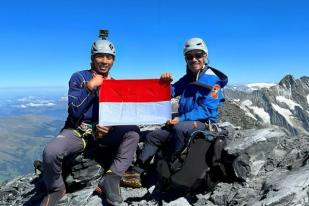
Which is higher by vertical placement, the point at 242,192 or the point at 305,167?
the point at 305,167

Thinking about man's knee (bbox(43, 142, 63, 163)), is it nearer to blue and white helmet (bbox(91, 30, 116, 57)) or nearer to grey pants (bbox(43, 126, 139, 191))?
grey pants (bbox(43, 126, 139, 191))

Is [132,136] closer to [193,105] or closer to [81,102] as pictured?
[81,102]

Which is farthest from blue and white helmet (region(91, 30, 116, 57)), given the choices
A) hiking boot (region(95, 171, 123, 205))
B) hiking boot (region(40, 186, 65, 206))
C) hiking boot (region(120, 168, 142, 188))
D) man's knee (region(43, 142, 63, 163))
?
hiking boot (region(40, 186, 65, 206))

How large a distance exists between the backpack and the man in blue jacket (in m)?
0.58

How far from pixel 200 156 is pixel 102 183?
283cm

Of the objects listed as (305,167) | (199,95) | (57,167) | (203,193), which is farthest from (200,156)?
(57,167)

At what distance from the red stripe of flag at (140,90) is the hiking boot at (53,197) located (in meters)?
3.23

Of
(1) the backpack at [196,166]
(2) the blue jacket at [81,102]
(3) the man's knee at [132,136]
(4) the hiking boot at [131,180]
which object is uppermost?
(2) the blue jacket at [81,102]

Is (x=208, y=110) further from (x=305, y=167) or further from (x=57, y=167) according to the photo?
(x=57, y=167)

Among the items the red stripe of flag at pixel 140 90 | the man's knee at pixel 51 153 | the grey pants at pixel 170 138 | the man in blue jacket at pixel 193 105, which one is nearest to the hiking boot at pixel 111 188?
the man in blue jacket at pixel 193 105

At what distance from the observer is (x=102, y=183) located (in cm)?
1023

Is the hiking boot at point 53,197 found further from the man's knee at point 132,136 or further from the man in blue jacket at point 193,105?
the man's knee at point 132,136

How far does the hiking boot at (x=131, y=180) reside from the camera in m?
11.1

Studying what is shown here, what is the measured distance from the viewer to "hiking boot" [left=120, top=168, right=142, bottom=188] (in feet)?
36.6
